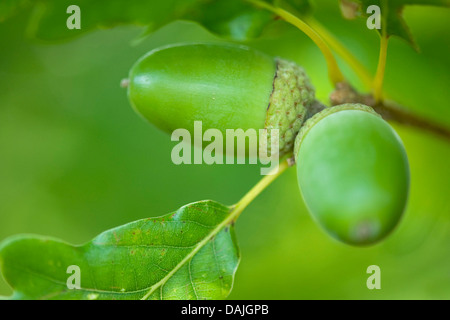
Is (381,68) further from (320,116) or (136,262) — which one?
(136,262)

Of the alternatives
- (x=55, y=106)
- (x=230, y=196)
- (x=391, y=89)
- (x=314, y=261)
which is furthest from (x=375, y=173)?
(x=55, y=106)

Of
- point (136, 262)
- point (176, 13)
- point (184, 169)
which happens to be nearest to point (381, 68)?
point (176, 13)

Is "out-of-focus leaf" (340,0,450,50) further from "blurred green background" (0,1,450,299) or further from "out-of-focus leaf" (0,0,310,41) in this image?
"blurred green background" (0,1,450,299)

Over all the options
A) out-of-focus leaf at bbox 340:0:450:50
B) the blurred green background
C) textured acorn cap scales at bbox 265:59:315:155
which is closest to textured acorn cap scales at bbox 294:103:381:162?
textured acorn cap scales at bbox 265:59:315:155

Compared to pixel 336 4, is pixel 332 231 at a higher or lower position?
lower
